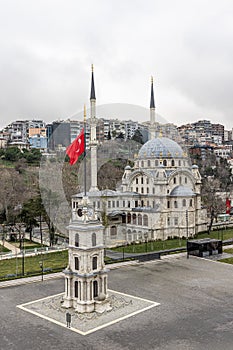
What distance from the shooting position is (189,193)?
51938mm

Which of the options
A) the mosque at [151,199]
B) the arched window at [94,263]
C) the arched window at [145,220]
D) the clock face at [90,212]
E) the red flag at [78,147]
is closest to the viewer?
the arched window at [94,263]

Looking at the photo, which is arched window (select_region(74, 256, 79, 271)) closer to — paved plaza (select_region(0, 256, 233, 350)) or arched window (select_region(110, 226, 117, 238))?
paved plaza (select_region(0, 256, 233, 350))

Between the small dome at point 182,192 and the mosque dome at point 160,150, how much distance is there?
5.48m

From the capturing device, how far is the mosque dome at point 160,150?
5576cm

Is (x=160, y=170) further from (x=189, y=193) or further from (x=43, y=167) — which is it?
(x=43, y=167)

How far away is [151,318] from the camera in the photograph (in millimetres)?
22594

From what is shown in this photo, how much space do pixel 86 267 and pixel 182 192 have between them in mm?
30013

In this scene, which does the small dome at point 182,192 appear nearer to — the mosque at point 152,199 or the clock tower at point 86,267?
the mosque at point 152,199

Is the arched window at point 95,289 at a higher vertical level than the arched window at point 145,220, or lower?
lower

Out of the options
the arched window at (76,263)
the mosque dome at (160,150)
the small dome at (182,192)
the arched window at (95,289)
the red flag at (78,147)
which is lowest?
the arched window at (95,289)

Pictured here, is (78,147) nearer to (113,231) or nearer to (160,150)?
(113,231)

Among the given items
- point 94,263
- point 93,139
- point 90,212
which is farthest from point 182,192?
point 94,263

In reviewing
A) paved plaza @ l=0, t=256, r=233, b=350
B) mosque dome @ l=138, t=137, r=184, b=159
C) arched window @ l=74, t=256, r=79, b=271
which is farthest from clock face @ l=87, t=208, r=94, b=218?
mosque dome @ l=138, t=137, r=184, b=159

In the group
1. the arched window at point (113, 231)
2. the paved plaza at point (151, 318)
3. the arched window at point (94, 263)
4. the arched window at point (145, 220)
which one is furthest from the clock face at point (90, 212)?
the arched window at point (145, 220)
